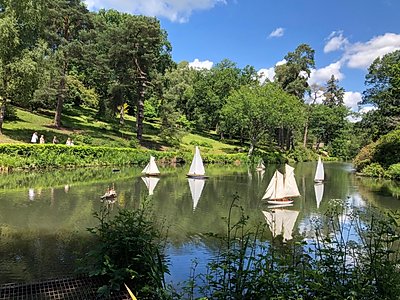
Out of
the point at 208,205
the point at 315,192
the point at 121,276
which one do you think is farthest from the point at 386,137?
the point at 121,276

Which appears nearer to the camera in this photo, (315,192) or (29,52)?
(315,192)

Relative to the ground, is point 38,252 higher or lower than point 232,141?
lower

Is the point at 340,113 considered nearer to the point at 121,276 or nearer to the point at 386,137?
the point at 386,137

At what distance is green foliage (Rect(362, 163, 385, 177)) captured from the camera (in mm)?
37156

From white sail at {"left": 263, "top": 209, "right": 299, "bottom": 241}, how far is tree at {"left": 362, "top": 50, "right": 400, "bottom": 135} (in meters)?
26.4

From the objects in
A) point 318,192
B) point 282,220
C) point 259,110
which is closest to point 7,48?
point 282,220

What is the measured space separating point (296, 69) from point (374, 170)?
37.6 meters

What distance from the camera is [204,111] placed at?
6825 centimetres

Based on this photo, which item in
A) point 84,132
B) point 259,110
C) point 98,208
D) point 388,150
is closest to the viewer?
point 98,208

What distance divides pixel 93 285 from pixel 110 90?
127ft

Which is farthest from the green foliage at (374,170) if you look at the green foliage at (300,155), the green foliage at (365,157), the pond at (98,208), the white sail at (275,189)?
the green foliage at (300,155)

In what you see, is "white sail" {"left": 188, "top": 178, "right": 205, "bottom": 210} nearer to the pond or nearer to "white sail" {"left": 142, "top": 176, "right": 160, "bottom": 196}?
the pond

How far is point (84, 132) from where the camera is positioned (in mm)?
40938

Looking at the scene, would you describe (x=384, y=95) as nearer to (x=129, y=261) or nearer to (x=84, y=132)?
(x=84, y=132)
